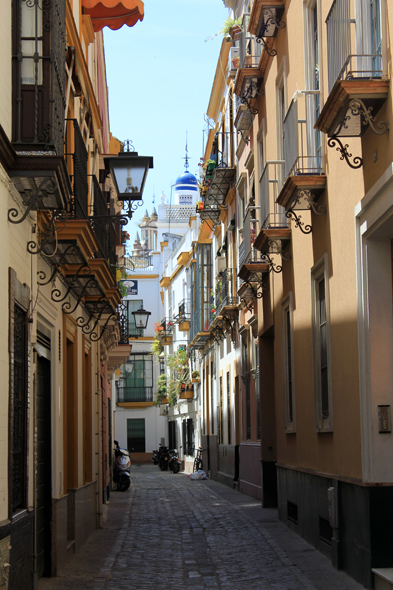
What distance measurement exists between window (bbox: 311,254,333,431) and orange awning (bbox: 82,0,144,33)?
6.35m

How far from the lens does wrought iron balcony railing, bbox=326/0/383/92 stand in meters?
6.99

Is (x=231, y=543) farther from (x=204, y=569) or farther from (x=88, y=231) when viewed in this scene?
(x=88, y=231)

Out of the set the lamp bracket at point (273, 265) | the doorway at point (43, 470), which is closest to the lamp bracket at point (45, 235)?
the doorway at point (43, 470)

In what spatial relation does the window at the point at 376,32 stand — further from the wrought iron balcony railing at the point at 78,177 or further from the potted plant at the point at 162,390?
the potted plant at the point at 162,390

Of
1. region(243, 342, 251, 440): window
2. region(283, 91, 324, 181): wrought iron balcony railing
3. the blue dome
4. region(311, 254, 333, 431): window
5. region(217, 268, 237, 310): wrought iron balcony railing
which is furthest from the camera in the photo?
the blue dome

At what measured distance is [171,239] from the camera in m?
52.9

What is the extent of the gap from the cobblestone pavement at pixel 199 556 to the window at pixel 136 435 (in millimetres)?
34512

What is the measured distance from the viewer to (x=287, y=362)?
13.0 m

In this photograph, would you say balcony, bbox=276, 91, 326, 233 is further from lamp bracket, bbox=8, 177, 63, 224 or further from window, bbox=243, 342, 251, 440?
window, bbox=243, 342, 251, 440

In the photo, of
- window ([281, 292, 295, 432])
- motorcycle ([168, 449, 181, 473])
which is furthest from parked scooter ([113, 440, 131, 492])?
window ([281, 292, 295, 432])

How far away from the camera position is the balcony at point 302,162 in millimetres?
9500

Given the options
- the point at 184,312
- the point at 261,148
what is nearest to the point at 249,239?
the point at 261,148

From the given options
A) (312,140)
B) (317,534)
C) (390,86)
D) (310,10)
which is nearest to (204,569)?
(317,534)

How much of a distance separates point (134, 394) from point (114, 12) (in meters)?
39.6
